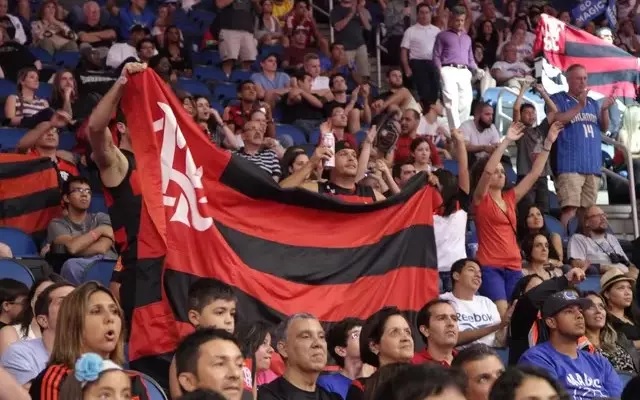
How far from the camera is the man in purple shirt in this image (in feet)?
49.6

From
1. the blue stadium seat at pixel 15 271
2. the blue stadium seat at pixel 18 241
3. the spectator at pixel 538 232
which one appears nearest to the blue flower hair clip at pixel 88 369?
the blue stadium seat at pixel 15 271

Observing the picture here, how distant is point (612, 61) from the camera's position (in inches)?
548

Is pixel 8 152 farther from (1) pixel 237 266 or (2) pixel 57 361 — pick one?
(2) pixel 57 361

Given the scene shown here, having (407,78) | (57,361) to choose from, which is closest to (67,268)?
(57,361)

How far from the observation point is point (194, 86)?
Result: 14406 mm

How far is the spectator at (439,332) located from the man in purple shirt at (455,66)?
7.19m

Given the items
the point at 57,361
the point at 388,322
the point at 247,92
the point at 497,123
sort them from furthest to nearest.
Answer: the point at 497,123, the point at 247,92, the point at 388,322, the point at 57,361

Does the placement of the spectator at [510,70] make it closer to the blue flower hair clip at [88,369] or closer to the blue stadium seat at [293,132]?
the blue stadium seat at [293,132]

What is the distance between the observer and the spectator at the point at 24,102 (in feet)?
39.5

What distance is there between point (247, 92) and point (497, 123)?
3.54 metres

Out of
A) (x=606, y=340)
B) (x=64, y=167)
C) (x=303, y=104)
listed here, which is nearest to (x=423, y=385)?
(x=606, y=340)

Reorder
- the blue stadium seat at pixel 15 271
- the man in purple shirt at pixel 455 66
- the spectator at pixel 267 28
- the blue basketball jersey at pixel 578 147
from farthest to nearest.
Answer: the spectator at pixel 267 28 < the man in purple shirt at pixel 455 66 < the blue basketball jersey at pixel 578 147 < the blue stadium seat at pixel 15 271

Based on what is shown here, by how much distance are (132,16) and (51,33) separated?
1.17 metres

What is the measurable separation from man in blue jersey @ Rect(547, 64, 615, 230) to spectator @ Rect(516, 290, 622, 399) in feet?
16.1
